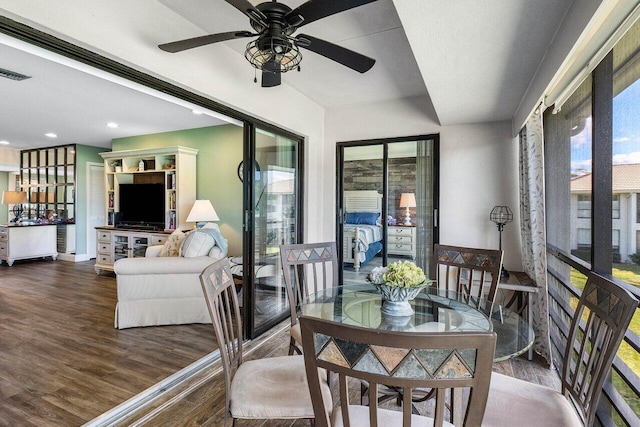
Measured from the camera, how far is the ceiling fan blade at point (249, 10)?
1.41m

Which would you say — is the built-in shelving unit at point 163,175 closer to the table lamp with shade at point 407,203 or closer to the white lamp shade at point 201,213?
the white lamp shade at point 201,213

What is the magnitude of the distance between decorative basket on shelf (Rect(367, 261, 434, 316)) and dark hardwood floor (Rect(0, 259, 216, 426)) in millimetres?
1796

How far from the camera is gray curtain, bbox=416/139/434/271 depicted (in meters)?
3.86

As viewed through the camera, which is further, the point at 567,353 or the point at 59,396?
the point at 59,396

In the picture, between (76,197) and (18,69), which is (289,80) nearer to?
(18,69)

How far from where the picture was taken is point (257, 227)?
3232 mm

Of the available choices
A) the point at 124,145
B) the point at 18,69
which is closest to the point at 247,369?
the point at 18,69

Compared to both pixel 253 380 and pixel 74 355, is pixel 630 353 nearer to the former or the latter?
pixel 253 380

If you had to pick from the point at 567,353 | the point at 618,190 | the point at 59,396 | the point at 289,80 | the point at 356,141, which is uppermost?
the point at 289,80

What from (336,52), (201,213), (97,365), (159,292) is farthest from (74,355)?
(336,52)

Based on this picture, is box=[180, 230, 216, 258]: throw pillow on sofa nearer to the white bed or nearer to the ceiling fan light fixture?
the white bed

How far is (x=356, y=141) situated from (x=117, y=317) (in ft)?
10.9

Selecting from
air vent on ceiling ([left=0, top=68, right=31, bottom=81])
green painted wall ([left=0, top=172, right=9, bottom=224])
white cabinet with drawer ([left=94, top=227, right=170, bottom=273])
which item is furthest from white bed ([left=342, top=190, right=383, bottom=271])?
green painted wall ([left=0, top=172, right=9, bottom=224])

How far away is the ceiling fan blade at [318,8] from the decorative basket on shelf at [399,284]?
125 centimetres
